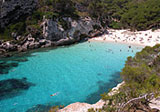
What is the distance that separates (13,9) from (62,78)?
30879 millimetres

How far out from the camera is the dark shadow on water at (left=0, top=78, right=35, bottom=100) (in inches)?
538

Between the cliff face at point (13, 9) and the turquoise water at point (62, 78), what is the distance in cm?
1704

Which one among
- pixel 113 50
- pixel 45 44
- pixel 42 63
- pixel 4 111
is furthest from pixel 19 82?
pixel 113 50

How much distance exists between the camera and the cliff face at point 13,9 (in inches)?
1346

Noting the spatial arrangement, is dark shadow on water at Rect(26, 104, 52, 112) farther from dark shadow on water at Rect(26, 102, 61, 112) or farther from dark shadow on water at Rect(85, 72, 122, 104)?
dark shadow on water at Rect(85, 72, 122, 104)

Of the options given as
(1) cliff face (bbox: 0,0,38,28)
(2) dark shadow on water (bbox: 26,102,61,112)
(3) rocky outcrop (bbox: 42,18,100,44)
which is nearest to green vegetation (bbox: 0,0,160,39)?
(3) rocky outcrop (bbox: 42,18,100,44)

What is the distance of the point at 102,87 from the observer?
14.7 m

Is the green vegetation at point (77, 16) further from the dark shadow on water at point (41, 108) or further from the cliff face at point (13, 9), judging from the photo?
the dark shadow on water at point (41, 108)

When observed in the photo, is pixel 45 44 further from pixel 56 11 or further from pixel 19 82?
pixel 19 82

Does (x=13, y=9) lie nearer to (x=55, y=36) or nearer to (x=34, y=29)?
(x=34, y=29)

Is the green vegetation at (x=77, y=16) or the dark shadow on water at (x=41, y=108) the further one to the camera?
the green vegetation at (x=77, y=16)

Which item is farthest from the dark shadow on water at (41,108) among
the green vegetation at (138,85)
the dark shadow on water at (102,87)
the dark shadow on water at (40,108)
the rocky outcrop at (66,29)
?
the rocky outcrop at (66,29)

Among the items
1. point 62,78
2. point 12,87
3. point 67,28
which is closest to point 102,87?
point 62,78

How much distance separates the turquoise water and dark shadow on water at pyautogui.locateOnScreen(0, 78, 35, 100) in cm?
12
